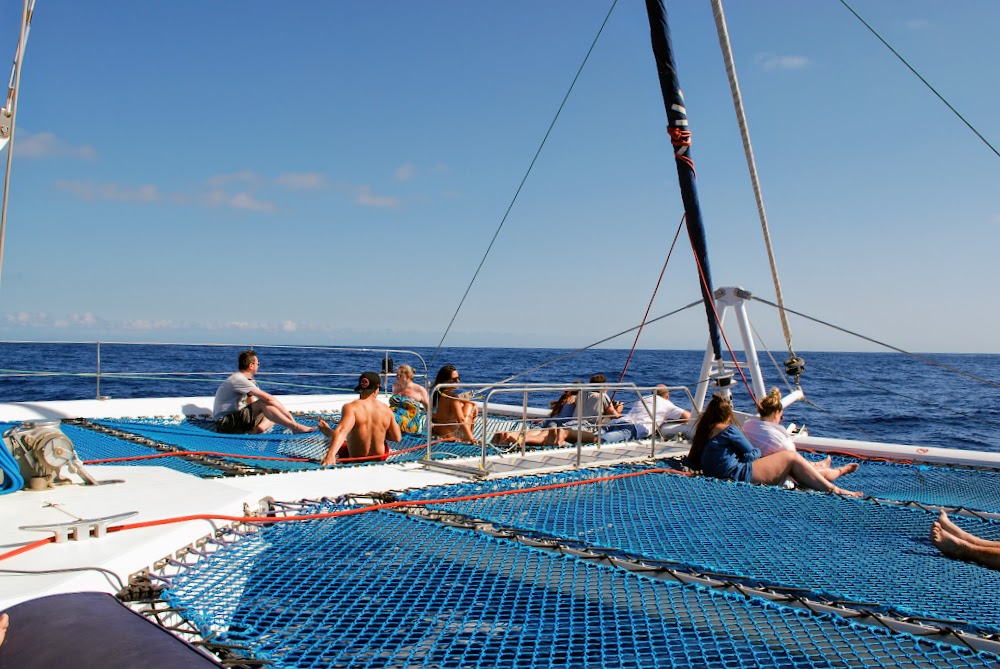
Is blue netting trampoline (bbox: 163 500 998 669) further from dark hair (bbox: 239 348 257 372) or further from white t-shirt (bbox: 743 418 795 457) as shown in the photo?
dark hair (bbox: 239 348 257 372)

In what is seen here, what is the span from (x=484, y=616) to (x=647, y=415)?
260 inches

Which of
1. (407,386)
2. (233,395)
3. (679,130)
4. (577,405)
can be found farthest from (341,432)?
(679,130)

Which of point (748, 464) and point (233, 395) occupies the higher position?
point (233, 395)

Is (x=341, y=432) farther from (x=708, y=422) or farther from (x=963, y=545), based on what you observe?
(x=963, y=545)

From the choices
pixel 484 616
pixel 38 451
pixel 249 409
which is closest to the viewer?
pixel 484 616

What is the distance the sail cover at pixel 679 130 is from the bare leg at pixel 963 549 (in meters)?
4.64

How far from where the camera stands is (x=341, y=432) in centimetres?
770

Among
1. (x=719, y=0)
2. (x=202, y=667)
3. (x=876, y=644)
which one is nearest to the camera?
(x=202, y=667)

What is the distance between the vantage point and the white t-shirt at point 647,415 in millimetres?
9477

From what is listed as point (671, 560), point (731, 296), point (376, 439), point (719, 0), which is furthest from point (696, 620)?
point (719, 0)

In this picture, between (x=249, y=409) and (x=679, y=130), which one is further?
(x=249, y=409)

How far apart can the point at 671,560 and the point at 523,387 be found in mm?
2758

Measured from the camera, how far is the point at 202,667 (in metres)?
2.67

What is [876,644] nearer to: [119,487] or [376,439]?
[119,487]
